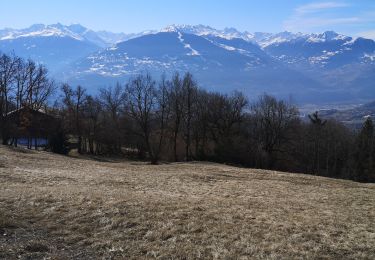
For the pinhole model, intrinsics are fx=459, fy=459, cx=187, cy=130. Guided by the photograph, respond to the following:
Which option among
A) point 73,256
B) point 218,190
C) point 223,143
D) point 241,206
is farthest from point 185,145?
point 73,256

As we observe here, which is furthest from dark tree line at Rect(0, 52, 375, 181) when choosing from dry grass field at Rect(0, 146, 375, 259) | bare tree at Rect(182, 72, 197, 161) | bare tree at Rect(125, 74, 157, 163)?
dry grass field at Rect(0, 146, 375, 259)

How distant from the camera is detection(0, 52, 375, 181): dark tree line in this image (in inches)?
2886

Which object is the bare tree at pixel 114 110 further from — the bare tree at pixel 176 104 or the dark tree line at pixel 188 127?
the bare tree at pixel 176 104

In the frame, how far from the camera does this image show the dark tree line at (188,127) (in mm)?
73312

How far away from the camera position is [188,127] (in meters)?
77.1

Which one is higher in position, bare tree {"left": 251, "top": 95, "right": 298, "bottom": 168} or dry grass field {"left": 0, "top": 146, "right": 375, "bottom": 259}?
bare tree {"left": 251, "top": 95, "right": 298, "bottom": 168}

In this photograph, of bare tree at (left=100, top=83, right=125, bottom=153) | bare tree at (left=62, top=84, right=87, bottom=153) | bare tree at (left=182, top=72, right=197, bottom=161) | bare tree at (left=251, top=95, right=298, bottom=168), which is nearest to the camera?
bare tree at (left=182, top=72, right=197, bottom=161)

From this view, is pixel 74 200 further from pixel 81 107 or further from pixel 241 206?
pixel 81 107

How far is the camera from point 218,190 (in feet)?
85.1

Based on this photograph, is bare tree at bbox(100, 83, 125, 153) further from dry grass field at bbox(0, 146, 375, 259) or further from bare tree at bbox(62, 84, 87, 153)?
dry grass field at bbox(0, 146, 375, 259)

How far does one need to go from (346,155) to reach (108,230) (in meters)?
85.1

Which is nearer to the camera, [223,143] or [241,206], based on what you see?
[241,206]

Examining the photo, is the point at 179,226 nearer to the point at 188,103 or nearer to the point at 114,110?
the point at 188,103

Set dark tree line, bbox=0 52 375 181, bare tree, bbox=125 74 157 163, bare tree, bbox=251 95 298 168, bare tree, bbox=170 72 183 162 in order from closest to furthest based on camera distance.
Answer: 1. bare tree, bbox=125 74 157 163
2. dark tree line, bbox=0 52 375 181
3. bare tree, bbox=170 72 183 162
4. bare tree, bbox=251 95 298 168
